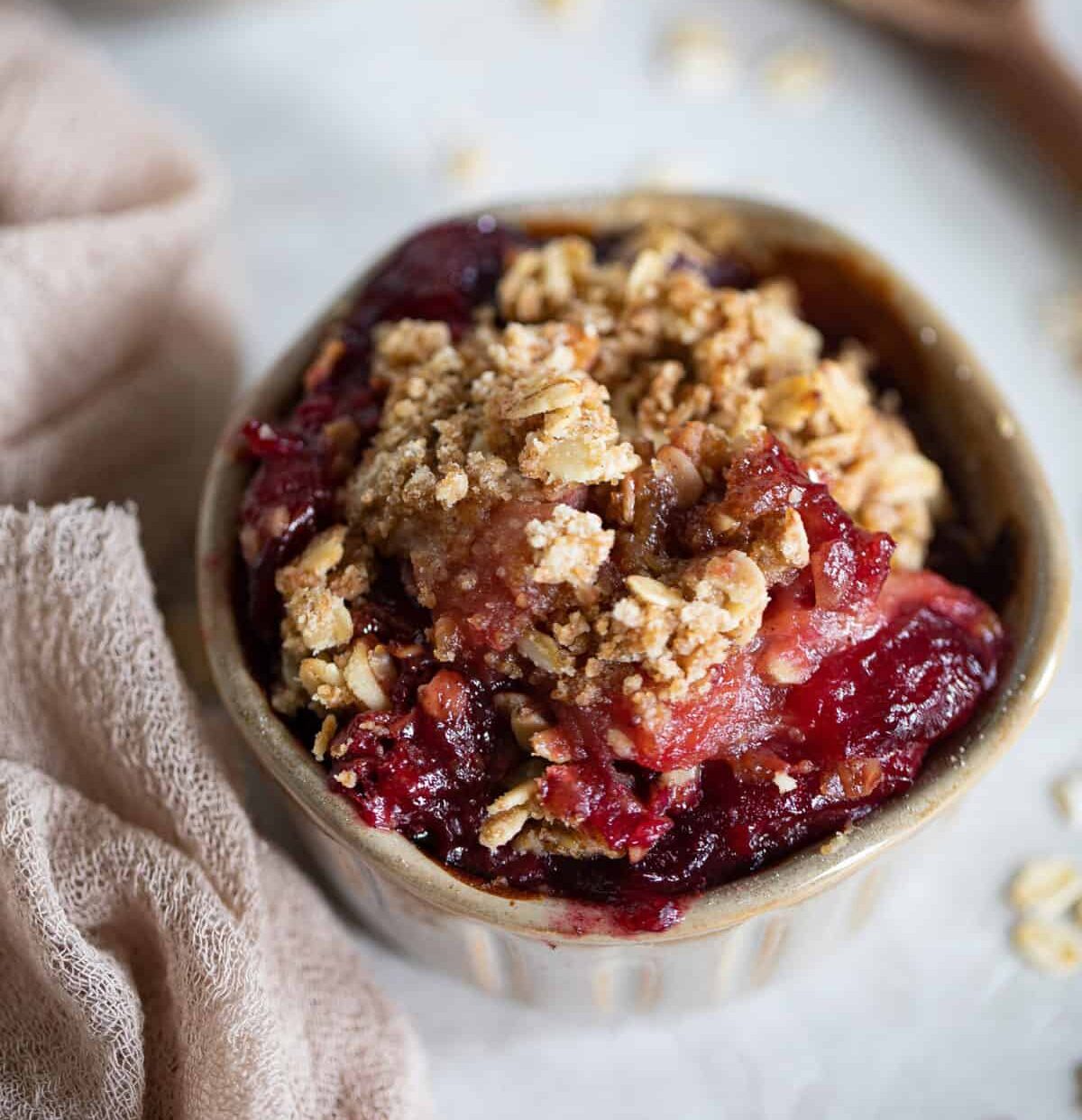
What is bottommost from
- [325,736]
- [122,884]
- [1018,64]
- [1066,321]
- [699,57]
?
[122,884]

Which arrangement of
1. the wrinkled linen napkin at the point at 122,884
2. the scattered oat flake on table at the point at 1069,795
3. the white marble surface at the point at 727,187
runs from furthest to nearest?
the scattered oat flake on table at the point at 1069,795 → the white marble surface at the point at 727,187 → the wrinkled linen napkin at the point at 122,884

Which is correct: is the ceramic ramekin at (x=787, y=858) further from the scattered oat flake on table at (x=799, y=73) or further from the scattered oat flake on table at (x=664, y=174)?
the scattered oat flake on table at (x=799, y=73)

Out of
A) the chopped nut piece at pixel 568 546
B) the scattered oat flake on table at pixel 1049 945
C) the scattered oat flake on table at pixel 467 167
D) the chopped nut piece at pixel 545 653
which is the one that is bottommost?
the scattered oat flake on table at pixel 467 167

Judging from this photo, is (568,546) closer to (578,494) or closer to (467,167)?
(578,494)

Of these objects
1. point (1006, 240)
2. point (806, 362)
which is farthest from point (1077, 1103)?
point (1006, 240)

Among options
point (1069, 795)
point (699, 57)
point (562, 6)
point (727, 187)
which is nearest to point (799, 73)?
point (699, 57)

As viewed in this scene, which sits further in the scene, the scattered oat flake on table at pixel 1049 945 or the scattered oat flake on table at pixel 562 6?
the scattered oat flake on table at pixel 562 6

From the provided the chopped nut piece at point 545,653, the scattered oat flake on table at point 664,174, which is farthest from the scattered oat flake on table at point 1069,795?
the scattered oat flake on table at point 664,174
